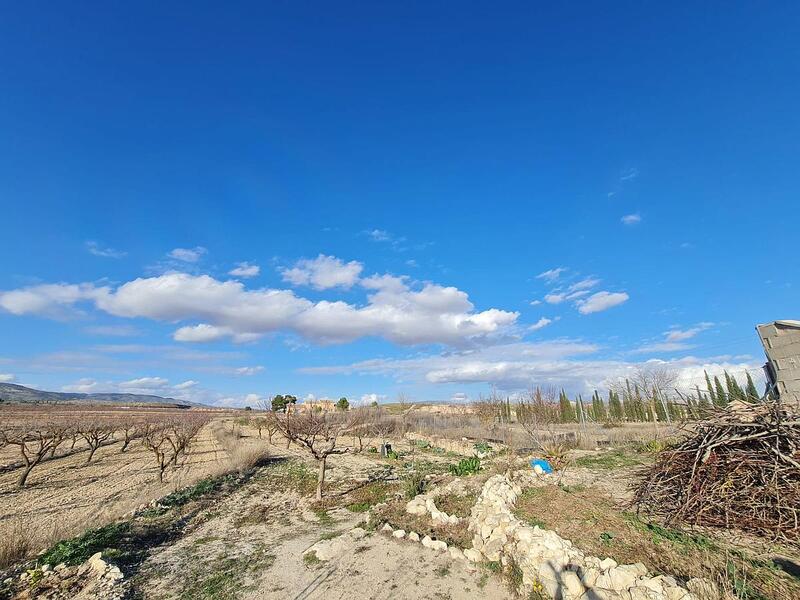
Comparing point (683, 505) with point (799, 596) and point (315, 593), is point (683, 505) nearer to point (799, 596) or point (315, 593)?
point (799, 596)

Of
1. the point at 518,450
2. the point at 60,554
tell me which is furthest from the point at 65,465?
the point at 518,450

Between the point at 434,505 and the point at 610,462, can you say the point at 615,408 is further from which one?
the point at 434,505

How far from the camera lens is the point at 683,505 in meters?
7.29

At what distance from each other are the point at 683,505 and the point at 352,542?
7379 millimetres

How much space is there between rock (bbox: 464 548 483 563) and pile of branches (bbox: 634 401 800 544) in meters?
3.83

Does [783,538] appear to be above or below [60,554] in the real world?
above

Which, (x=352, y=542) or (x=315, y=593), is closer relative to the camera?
(x=315, y=593)

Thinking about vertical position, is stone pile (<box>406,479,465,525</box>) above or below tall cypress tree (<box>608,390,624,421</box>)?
below

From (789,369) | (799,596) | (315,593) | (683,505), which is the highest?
(789,369)

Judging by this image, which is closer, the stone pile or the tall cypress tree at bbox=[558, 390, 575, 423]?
the stone pile

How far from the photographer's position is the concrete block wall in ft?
55.3

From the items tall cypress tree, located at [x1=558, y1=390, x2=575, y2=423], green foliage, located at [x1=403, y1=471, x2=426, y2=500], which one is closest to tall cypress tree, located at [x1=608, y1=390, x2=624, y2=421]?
tall cypress tree, located at [x1=558, y1=390, x2=575, y2=423]

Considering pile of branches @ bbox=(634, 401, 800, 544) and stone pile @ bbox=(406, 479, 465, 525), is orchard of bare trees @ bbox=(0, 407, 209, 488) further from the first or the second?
pile of branches @ bbox=(634, 401, 800, 544)

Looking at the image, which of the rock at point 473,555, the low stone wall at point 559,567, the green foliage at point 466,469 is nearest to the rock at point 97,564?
the rock at point 473,555
